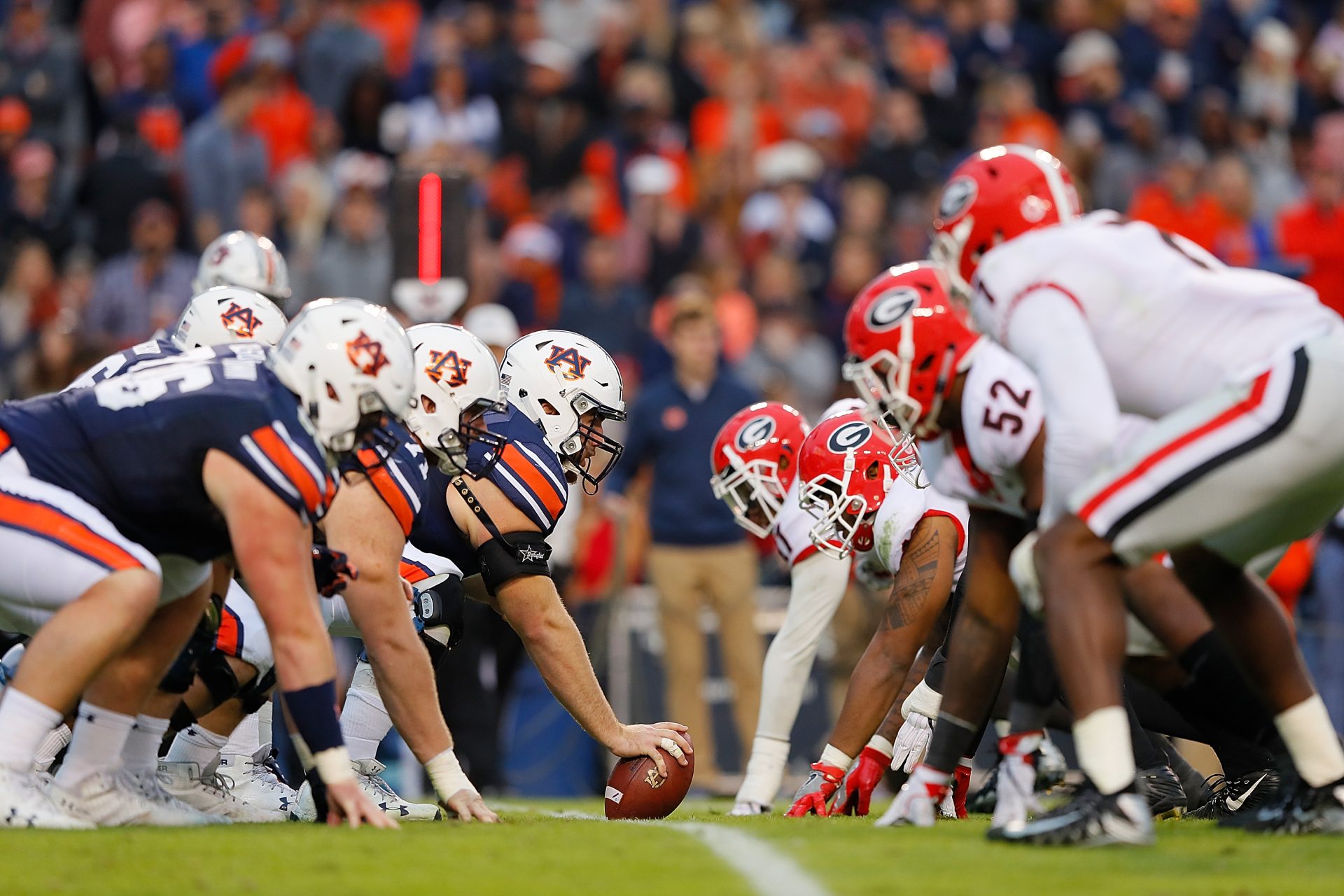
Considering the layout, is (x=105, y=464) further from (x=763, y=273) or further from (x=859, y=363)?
(x=763, y=273)

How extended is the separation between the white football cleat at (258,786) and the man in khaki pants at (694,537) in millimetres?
4860

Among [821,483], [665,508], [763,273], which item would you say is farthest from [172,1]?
[821,483]

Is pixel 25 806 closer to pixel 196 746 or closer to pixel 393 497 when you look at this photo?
pixel 196 746

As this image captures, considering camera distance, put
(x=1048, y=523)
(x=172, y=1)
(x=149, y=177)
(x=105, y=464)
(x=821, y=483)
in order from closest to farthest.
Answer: (x=1048, y=523) → (x=105, y=464) → (x=821, y=483) → (x=149, y=177) → (x=172, y=1)

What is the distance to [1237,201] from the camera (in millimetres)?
15695

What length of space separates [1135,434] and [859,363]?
3.64 ft

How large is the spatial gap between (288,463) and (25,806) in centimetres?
130

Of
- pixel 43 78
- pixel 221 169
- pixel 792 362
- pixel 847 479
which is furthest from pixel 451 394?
pixel 43 78

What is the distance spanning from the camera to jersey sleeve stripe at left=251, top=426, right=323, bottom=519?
17.4 feet

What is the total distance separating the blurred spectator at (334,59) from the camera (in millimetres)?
15953

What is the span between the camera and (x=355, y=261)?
46.1 feet

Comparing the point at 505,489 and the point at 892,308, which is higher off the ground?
the point at 892,308

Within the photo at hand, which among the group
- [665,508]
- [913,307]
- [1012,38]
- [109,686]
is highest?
[1012,38]

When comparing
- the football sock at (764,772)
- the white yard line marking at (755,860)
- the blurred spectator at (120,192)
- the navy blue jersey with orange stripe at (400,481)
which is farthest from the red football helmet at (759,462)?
the blurred spectator at (120,192)
